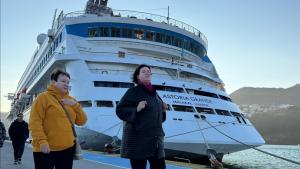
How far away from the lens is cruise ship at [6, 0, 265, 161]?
16.6m

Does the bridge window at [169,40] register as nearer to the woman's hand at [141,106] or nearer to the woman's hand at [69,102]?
the woman's hand at [69,102]

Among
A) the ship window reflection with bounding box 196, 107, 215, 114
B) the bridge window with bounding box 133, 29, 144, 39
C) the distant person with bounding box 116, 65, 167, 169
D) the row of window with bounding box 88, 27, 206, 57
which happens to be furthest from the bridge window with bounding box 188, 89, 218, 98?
the distant person with bounding box 116, 65, 167, 169

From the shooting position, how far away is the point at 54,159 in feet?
13.1

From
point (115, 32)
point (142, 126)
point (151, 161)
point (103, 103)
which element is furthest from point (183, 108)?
point (142, 126)

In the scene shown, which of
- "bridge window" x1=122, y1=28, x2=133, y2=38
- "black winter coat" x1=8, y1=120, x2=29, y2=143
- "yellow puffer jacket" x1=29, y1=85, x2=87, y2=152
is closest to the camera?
"yellow puffer jacket" x1=29, y1=85, x2=87, y2=152

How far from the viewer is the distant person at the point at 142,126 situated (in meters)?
3.93

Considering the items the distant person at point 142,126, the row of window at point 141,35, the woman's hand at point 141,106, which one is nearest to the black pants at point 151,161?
the distant person at point 142,126

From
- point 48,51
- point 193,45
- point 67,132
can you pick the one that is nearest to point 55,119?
point 67,132

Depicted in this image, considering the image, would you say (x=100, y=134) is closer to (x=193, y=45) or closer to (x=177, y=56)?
(x=177, y=56)

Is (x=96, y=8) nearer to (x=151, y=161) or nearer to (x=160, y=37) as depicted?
(x=160, y=37)

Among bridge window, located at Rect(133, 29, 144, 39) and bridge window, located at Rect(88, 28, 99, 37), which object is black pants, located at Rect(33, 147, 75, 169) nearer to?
bridge window, located at Rect(88, 28, 99, 37)

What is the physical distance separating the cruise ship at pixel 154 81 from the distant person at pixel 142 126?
9186 millimetres

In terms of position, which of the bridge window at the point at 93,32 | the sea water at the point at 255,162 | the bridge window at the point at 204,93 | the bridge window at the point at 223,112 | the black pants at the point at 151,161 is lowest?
the sea water at the point at 255,162

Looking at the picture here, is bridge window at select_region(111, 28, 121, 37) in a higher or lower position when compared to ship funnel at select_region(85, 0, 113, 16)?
lower
